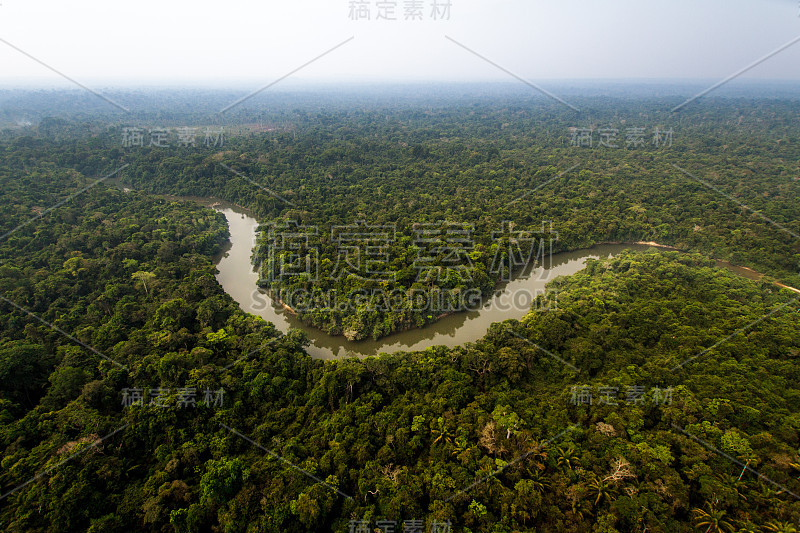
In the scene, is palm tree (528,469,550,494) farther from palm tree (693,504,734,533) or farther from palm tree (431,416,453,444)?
palm tree (693,504,734,533)

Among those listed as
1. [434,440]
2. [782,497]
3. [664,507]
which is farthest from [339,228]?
[782,497]

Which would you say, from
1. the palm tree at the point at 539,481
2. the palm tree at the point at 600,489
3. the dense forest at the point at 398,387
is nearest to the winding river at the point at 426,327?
the dense forest at the point at 398,387

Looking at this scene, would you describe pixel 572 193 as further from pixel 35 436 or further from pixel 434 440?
pixel 35 436

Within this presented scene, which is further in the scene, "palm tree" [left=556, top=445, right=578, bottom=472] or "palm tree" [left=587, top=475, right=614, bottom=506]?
"palm tree" [left=556, top=445, right=578, bottom=472]

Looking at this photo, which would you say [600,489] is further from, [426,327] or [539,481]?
[426,327]

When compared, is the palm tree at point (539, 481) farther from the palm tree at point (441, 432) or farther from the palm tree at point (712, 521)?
the palm tree at point (712, 521)

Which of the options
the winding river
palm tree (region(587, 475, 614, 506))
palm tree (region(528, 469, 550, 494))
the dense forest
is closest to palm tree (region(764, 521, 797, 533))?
the dense forest
